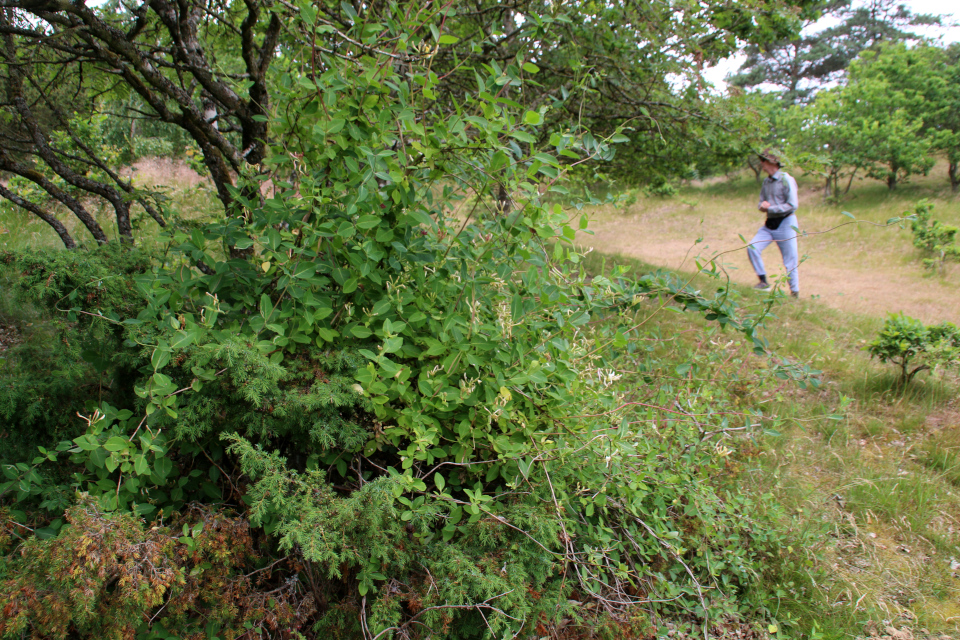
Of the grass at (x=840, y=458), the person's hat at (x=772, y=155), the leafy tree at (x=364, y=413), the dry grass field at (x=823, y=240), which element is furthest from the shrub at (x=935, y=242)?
the leafy tree at (x=364, y=413)

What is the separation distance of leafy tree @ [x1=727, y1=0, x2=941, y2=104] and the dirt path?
1563cm

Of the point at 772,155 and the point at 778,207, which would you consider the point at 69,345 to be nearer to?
the point at 772,155

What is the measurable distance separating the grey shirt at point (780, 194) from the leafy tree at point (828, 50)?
27.3 meters

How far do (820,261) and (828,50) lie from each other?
27716 mm

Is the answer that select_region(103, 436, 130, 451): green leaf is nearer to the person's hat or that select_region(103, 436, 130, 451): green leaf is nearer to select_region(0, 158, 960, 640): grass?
select_region(0, 158, 960, 640): grass

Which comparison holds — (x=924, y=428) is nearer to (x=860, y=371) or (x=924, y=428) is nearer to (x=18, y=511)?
(x=860, y=371)

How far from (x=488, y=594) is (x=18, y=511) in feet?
4.94

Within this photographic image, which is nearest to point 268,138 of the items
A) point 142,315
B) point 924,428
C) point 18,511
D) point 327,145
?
point 327,145

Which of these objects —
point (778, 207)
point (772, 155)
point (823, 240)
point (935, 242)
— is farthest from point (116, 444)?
point (823, 240)

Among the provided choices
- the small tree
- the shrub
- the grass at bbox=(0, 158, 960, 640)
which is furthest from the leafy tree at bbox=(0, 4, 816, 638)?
the shrub

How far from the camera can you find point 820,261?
12.0m

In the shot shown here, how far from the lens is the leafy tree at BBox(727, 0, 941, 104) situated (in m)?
29.6

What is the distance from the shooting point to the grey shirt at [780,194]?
613cm

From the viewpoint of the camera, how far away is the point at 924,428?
12.1ft
